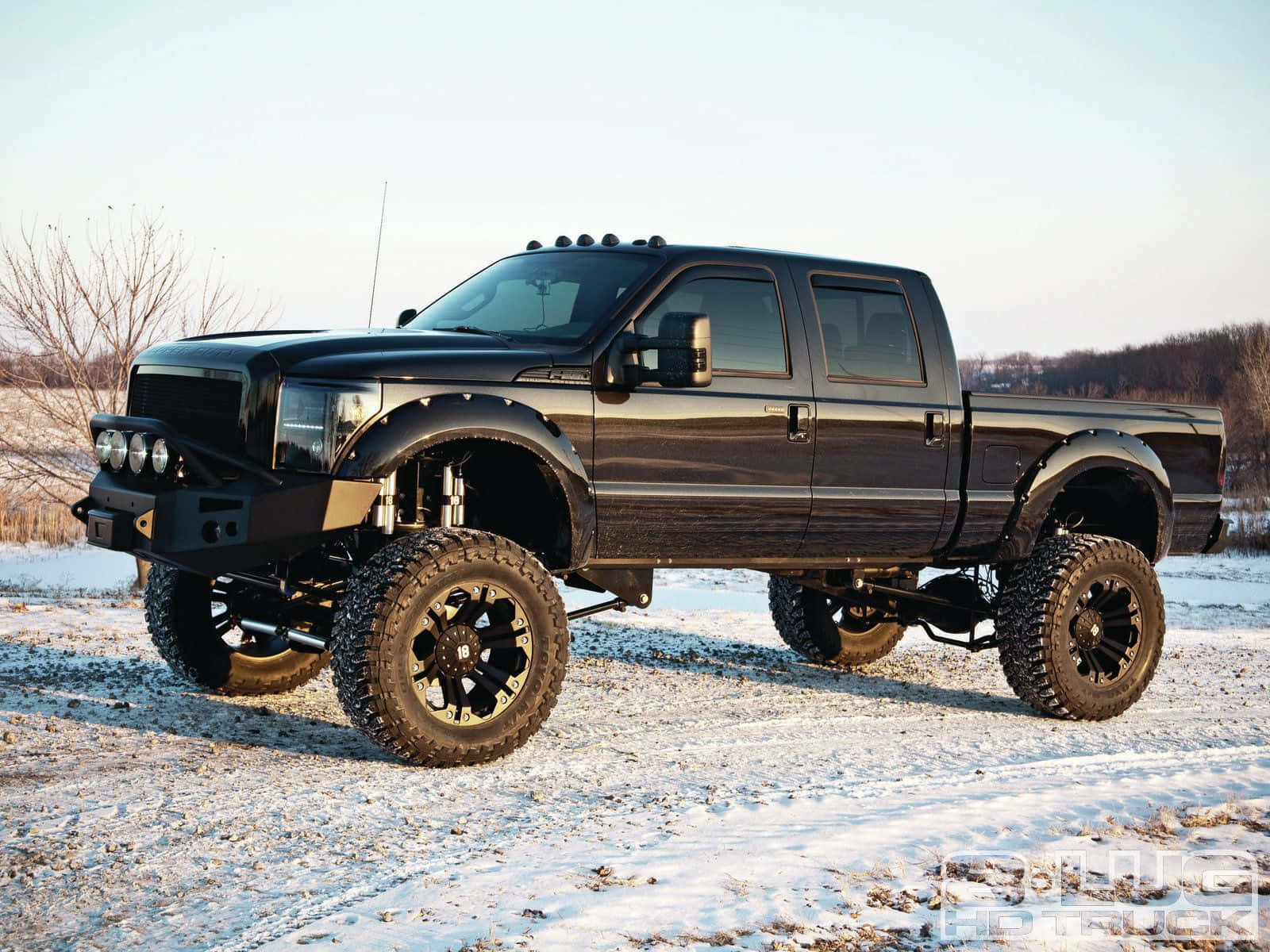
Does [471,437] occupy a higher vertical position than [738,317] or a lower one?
lower

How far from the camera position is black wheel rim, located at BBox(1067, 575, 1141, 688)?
7.39 m

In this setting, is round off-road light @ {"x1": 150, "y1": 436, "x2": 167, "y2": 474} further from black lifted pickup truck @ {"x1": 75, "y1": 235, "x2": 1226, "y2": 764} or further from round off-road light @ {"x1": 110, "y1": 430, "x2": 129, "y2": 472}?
round off-road light @ {"x1": 110, "y1": 430, "x2": 129, "y2": 472}

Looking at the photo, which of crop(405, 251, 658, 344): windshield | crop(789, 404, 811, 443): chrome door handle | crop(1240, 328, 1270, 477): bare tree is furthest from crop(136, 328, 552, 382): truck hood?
crop(1240, 328, 1270, 477): bare tree

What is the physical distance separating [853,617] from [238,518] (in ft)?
15.8

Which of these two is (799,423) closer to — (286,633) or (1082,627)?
(1082,627)

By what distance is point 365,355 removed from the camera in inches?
219

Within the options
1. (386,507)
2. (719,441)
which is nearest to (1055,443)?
(719,441)

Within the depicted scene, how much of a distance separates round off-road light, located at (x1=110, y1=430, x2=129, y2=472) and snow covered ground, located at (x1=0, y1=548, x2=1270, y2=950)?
1.24 meters

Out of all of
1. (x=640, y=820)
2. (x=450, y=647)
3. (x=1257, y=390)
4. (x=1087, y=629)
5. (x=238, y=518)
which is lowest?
(x=640, y=820)

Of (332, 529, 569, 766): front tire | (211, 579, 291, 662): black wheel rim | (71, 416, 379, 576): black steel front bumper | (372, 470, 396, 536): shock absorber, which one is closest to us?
(71, 416, 379, 576): black steel front bumper

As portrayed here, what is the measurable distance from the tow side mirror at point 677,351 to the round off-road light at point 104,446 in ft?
7.73

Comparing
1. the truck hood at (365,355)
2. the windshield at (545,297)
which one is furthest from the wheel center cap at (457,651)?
the windshield at (545,297)

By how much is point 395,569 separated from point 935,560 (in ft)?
11.2

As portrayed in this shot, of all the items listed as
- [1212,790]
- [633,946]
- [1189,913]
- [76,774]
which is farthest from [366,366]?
[1212,790]
